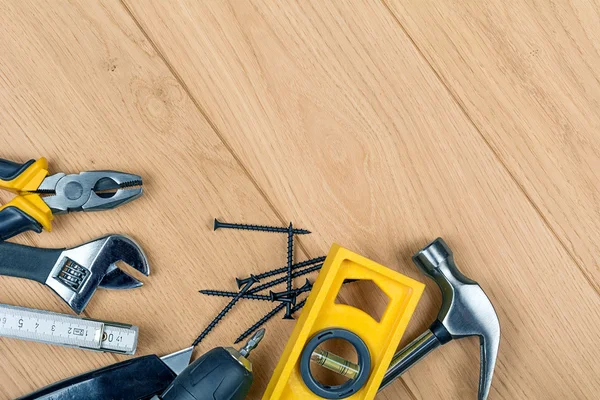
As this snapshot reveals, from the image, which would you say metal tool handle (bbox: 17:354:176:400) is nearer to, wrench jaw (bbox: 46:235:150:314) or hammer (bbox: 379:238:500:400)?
wrench jaw (bbox: 46:235:150:314)

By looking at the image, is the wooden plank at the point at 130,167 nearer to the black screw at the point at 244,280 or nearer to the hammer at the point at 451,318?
the black screw at the point at 244,280

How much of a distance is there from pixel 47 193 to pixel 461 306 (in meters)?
0.61

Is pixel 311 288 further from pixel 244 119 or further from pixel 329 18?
pixel 329 18

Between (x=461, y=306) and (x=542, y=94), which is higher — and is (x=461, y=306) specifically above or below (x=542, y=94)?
below

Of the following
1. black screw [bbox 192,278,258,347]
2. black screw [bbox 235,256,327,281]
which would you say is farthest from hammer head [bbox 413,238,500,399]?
black screw [bbox 192,278,258,347]

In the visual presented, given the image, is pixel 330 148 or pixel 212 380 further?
pixel 330 148

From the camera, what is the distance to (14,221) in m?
0.93

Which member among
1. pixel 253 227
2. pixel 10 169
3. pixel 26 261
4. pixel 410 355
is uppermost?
pixel 10 169

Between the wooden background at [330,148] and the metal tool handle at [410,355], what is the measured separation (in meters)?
0.06

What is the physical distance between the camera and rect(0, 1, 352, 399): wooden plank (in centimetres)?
99

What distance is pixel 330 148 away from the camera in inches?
40.3

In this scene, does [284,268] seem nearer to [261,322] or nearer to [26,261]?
[261,322]

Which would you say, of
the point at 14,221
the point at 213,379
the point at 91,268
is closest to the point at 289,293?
the point at 213,379

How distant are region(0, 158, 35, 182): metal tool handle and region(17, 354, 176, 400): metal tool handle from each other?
0.30 meters
